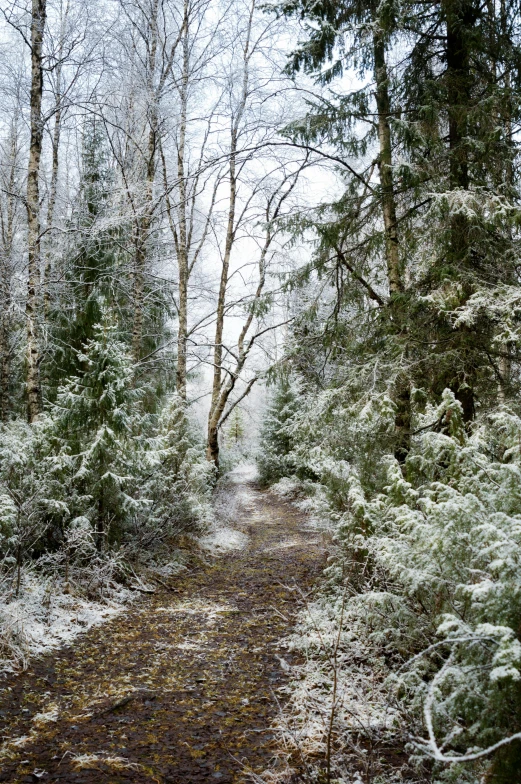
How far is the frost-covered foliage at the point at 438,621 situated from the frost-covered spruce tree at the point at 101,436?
275 cm

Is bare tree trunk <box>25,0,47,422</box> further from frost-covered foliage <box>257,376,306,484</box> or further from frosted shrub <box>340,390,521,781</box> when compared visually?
frost-covered foliage <box>257,376,306,484</box>

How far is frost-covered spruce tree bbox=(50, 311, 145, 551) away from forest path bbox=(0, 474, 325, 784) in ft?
4.34

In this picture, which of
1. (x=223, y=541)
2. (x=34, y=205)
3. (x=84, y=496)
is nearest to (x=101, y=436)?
(x=84, y=496)

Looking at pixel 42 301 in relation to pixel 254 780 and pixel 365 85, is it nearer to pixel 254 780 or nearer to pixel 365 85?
pixel 365 85

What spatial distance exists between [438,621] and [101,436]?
15.7ft

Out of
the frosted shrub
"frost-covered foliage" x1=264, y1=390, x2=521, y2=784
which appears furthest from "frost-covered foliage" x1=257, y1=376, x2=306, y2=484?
the frosted shrub

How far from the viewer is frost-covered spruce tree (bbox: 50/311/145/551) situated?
21.4 ft

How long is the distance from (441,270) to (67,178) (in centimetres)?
1354

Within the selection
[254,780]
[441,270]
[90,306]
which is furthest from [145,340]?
[254,780]

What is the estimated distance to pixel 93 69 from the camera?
9.63m

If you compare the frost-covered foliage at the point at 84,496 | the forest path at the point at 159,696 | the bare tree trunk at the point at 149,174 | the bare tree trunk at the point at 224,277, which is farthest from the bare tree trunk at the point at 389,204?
the bare tree trunk at the point at 224,277

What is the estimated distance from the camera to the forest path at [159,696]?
3129mm

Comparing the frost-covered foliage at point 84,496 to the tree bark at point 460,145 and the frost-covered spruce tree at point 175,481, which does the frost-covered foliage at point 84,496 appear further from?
the tree bark at point 460,145

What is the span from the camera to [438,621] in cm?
301
